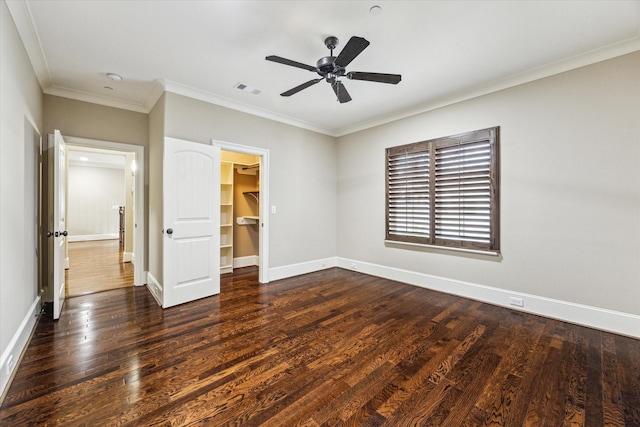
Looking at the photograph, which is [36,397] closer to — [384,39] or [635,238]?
[384,39]

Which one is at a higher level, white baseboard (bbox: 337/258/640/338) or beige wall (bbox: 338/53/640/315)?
beige wall (bbox: 338/53/640/315)

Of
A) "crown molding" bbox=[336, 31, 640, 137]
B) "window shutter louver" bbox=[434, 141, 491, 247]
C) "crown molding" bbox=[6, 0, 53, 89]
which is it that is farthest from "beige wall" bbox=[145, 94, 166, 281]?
"window shutter louver" bbox=[434, 141, 491, 247]

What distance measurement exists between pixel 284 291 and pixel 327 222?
184cm

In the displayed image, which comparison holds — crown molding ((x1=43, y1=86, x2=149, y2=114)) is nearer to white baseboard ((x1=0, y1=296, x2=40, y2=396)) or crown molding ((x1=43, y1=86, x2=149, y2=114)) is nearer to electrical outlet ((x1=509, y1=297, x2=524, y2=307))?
white baseboard ((x1=0, y1=296, x2=40, y2=396))

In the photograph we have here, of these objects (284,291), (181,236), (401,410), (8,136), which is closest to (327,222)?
(284,291)

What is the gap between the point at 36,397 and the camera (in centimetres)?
176

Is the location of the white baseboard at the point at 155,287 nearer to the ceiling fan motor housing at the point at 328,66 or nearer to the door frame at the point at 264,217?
the door frame at the point at 264,217

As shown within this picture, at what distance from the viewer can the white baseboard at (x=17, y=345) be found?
1.84 metres

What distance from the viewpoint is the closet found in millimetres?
5316

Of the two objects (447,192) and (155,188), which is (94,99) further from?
(447,192)

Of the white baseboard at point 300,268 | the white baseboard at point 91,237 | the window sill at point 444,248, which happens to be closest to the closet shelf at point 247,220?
the white baseboard at point 300,268

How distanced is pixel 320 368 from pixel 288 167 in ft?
11.2

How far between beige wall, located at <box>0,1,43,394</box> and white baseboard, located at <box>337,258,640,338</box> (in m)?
4.40

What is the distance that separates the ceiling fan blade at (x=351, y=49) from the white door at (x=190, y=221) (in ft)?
7.31
